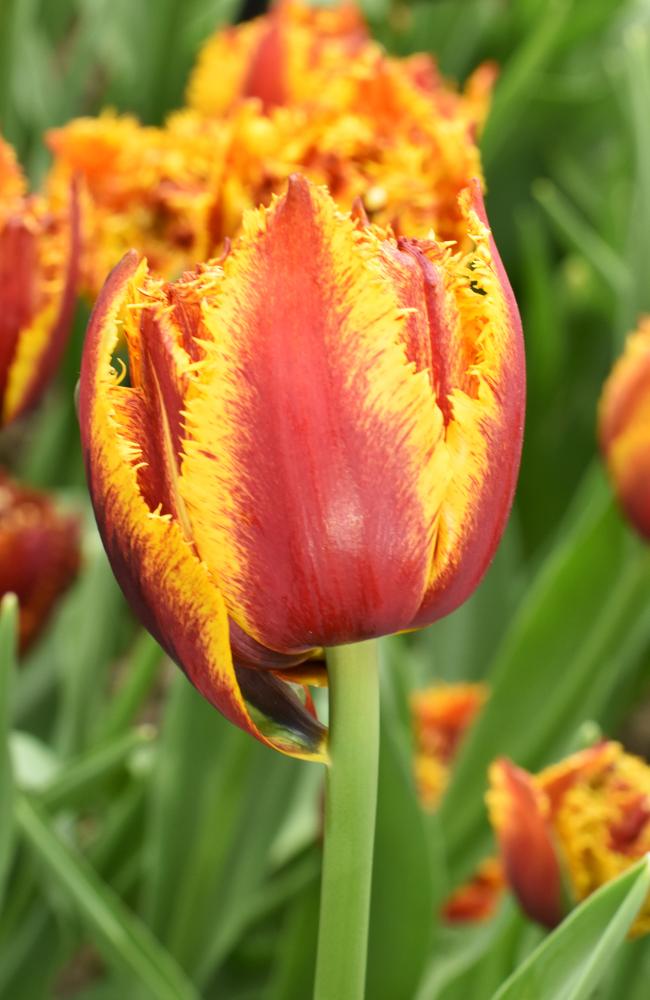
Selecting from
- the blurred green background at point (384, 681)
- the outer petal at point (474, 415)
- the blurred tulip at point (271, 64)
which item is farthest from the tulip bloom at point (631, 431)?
the outer petal at point (474, 415)

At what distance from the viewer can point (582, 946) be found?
0.40 m

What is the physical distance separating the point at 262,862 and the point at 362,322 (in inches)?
22.0

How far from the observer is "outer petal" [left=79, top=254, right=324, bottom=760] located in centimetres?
33

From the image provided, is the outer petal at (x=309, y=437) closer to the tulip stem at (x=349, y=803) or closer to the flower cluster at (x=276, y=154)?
the tulip stem at (x=349, y=803)

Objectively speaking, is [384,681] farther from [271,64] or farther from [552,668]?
[271,64]

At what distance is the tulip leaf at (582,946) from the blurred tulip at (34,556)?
1.23 ft

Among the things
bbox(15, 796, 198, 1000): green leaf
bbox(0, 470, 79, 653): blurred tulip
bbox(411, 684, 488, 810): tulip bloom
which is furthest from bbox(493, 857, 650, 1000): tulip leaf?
bbox(411, 684, 488, 810): tulip bloom

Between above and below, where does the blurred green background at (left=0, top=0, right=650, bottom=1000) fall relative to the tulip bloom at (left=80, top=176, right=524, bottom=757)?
below

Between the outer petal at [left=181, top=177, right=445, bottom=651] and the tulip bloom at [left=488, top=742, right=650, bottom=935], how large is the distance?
0.21 m

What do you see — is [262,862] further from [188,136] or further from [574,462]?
[574,462]

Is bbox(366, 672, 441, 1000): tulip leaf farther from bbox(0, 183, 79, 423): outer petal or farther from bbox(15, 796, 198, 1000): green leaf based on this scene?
bbox(0, 183, 79, 423): outer petal

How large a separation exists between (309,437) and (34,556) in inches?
16.7

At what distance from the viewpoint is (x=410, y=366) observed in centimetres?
32

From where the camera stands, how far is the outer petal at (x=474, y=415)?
33 centimetres
